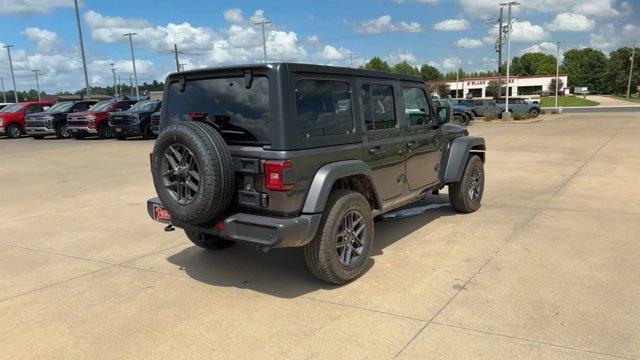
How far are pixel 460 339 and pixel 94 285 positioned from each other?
317cm

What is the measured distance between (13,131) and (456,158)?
25325 millimetres

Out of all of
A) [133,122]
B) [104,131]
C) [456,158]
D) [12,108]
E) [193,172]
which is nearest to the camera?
[193,172]

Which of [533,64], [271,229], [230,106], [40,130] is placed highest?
[533,64]

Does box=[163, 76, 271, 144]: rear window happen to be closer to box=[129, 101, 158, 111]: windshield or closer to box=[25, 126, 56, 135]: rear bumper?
box=[129, 101, 158, 111]: windshield

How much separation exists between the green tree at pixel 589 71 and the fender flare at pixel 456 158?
139 meters

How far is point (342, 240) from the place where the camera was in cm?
434

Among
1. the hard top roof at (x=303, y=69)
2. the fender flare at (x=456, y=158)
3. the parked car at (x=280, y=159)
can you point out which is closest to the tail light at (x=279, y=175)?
the parked car at (x=280, y=159)

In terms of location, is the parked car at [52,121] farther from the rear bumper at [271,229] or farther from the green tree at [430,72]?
the green tree at [430,72]

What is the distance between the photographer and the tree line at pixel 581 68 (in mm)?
110750

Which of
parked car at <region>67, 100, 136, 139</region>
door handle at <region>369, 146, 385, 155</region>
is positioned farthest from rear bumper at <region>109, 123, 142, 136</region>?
door handle at <region>369, 146, 385, 155</region>

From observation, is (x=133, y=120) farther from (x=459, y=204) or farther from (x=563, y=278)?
(x=563, y=278)

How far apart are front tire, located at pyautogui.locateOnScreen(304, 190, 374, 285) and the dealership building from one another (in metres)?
100

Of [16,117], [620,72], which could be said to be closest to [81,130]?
[16,117]

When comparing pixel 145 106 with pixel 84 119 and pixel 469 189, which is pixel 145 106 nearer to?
pixel 84 119
